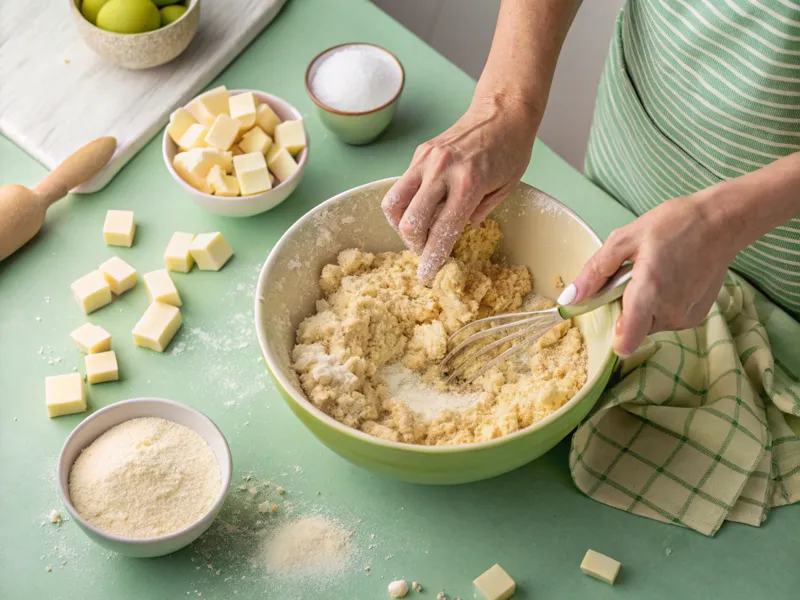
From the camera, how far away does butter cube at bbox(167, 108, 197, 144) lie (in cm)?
156

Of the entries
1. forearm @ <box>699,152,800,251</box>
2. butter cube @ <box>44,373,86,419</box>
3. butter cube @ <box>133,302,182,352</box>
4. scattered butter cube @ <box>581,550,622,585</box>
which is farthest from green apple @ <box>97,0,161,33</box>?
scattered butter cube @ <box>581,550,622,585</box>

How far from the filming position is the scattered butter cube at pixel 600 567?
3.83 feet

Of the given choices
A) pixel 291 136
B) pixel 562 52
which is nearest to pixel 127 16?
pixel 291 136

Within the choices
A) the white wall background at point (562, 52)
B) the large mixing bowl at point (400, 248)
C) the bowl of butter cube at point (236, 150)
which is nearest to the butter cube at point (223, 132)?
the bowl of butter cube at point (236, 150)

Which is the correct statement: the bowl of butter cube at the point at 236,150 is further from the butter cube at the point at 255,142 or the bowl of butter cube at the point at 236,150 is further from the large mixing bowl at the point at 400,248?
the large mixing bowl at the point at 400,248

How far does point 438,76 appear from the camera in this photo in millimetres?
1748

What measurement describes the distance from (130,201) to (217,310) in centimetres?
30

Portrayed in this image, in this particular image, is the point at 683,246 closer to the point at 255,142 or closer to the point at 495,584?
the point at 495,584

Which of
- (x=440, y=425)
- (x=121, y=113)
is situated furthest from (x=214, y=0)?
(x=440, y=425)

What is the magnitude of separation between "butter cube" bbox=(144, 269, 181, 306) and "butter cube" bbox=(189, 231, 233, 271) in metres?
0.06

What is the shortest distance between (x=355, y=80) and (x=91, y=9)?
53 centimetres

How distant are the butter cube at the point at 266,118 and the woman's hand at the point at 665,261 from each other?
76 centimetres

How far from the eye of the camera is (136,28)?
5.38ft

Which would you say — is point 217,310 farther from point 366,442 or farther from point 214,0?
point 214,0
